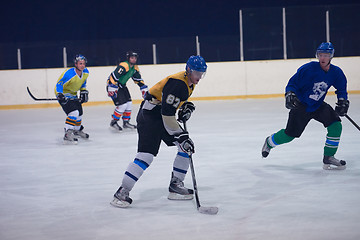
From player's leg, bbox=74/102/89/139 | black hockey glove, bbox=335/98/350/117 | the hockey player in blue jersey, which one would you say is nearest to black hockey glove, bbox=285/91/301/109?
the hockey player in blue jersey

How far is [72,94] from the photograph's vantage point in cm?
666

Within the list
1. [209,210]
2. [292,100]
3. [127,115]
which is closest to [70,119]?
[127,115]

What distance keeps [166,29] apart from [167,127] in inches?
523

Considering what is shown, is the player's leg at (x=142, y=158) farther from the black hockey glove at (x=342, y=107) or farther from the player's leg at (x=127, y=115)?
the player's leg at (x=127, y=115)

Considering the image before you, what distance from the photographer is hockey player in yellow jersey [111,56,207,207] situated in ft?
10.9

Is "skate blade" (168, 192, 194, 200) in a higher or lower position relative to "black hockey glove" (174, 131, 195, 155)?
lower

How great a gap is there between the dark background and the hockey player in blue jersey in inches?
297

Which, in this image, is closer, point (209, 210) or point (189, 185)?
point (209, 210)

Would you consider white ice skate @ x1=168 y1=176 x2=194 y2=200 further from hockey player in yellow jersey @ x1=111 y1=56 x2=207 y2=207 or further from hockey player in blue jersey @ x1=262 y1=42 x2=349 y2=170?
hockey player in blue jersey @ x1=262 y1=42 x2=349 y2=170

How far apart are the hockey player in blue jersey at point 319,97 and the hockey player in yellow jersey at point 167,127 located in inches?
45.5

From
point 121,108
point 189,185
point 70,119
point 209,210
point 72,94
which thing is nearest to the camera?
point 209,210

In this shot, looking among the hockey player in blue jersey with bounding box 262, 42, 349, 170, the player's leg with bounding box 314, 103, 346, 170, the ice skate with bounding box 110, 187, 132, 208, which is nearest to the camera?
the ice skate with bounding box 110, 187, 132, 208

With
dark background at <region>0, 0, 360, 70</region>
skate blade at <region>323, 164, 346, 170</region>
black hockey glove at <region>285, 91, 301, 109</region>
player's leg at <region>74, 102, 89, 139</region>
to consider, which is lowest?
skate blade at <region>323, 164, 346, 170</region>

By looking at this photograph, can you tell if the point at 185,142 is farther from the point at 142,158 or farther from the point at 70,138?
the point at 70,138
